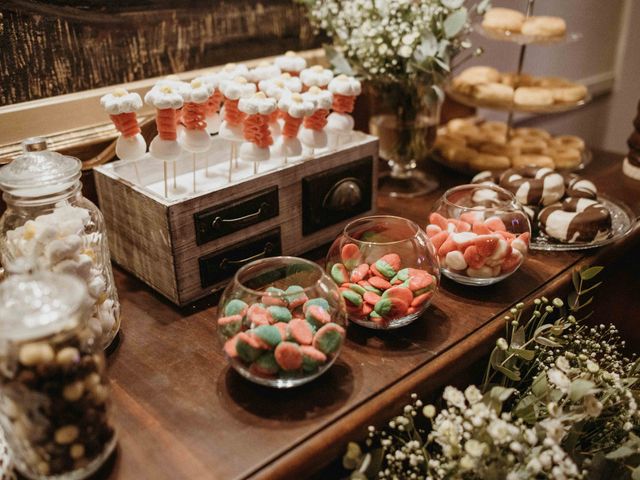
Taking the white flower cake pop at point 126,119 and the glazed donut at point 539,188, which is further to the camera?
the glazed donut at point 539,188

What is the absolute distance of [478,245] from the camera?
3.37 feet

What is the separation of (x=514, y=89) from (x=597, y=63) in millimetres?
1492

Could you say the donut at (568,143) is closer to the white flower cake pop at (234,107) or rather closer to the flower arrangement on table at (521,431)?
the flower arrangement on table at (521,431)

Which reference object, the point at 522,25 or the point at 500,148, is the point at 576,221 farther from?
the point at 522,25

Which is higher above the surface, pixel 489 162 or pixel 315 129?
pixel 315 129

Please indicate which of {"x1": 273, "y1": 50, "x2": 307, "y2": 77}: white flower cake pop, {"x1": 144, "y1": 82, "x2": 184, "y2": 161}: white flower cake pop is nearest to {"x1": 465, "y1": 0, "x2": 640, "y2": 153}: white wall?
{"x1": 273, "y1": 50, "x2": 307, "y2": 77}: white flower cake pop

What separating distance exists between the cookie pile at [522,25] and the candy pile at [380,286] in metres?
0.86

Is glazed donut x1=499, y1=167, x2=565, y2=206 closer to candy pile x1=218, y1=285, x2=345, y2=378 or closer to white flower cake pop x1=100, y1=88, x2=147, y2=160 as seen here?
candy pile x1=218, y1=285, x2=345, y2=378

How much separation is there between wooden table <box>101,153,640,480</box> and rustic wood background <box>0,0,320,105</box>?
15.9 inches

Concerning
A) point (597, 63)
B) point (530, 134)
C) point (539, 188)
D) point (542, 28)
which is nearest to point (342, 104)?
point (539, 188)

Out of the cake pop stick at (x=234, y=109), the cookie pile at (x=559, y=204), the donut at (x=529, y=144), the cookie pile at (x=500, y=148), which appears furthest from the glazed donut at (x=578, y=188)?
the cake pop stick at (x=234, y=109)

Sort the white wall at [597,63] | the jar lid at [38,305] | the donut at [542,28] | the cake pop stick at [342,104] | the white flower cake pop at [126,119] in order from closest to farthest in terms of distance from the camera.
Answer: the jar lid at [38,305] < the white flower cake pop at [126,119] < the cake pop stick at [342,104] < the donut at [542,28] < the white wall at [597,63]

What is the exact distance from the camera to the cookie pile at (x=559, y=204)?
46.9 inches

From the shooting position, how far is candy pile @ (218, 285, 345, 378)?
794mm
